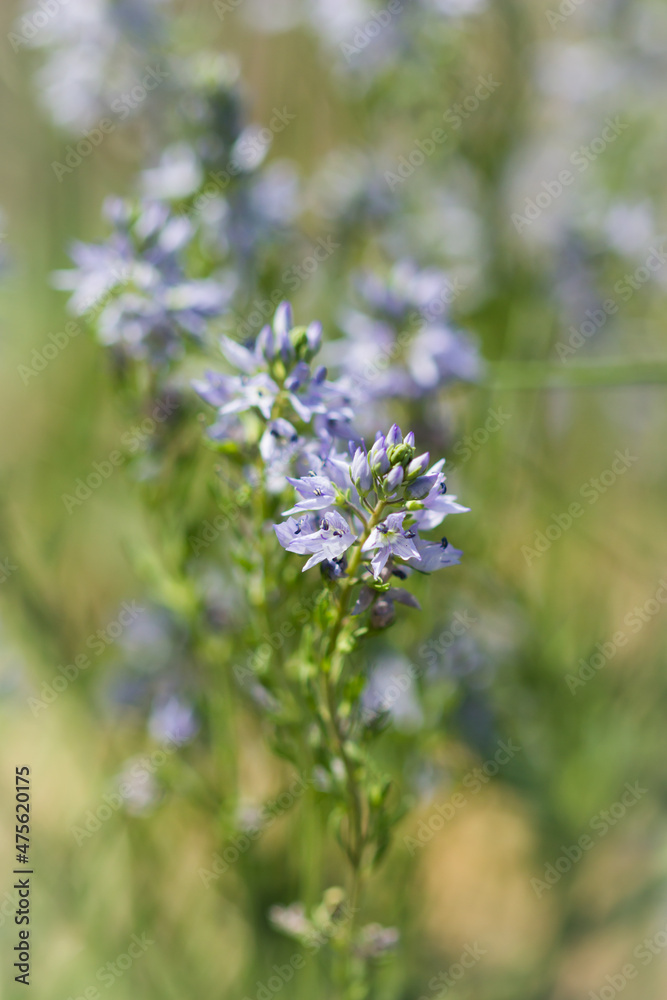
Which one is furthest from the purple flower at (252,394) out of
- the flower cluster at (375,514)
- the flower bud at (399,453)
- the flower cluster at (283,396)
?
the flower bud at (399,453)

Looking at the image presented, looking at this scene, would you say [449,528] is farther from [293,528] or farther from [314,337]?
[293,528]

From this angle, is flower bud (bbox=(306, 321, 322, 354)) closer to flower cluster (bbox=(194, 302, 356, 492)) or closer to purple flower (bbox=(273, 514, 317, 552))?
flower cluster (bbox=(194, 302, 356, 492))

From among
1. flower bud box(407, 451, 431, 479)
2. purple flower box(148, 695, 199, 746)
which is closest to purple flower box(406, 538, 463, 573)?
flower bud box(407, 451, 431, 479)

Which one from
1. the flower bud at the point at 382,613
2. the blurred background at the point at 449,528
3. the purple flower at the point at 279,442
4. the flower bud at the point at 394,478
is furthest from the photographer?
the blurred background at the point at 449,528

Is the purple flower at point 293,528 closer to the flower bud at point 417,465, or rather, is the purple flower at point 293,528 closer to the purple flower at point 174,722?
the flower bud at point 417,465

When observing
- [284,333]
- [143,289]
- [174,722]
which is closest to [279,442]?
[284,333]

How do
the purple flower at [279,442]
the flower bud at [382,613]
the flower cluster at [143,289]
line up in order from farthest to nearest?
the flower cluster at [143,289] < the purple flower at [279,442] < the flower bud at [382,613]
